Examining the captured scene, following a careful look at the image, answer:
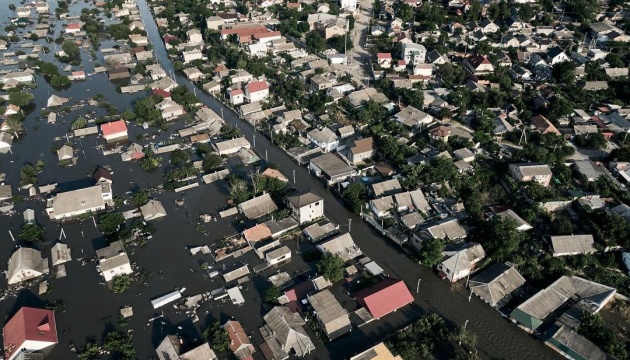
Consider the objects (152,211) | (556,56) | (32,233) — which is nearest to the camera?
(32,233)

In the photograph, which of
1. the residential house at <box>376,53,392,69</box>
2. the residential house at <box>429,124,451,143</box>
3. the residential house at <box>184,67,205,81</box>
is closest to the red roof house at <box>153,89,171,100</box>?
the residential house at <box>184,67,205,81</box>

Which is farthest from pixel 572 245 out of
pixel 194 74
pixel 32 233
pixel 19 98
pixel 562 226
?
pixel 19 98

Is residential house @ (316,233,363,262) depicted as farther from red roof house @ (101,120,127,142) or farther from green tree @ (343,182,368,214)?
red roof house @ (101,120,127,142)

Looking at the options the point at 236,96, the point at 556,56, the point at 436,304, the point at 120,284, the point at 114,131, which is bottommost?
the point at 436,304

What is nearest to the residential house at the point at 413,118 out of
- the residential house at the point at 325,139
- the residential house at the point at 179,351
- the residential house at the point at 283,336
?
the residential house at the point at 325,139

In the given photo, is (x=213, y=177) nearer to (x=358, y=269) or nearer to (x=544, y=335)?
(x=358, y=269)

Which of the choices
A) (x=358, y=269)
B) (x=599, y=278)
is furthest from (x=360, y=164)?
(x=599, y=278)

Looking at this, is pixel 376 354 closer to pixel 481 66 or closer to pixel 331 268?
pixel 331 268
